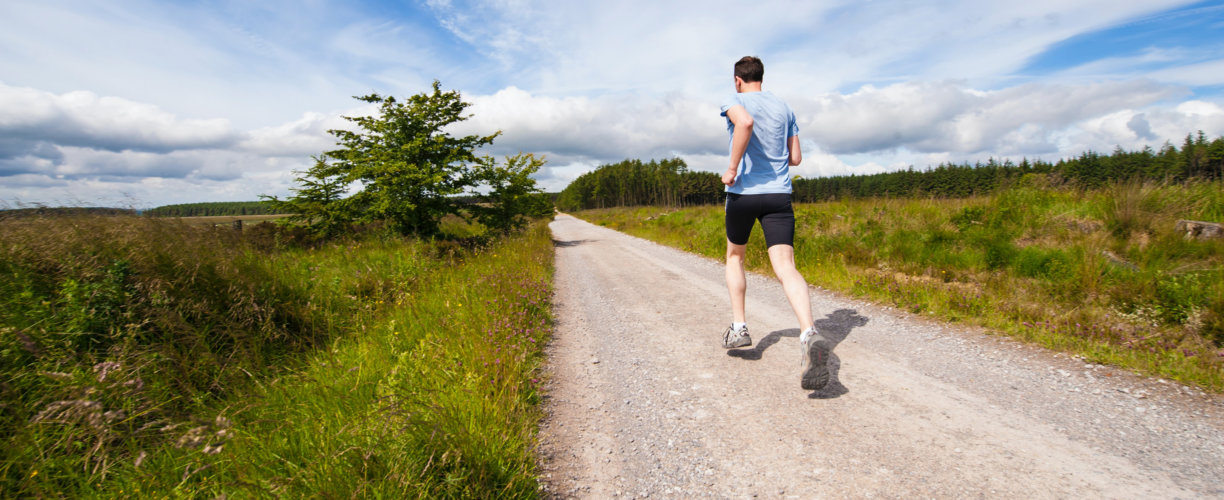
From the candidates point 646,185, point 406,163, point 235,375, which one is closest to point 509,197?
point 406,163

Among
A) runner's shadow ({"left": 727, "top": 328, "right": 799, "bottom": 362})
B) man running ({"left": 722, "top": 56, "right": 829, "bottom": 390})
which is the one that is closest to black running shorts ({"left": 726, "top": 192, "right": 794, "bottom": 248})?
man running ({"left": 722, "top": 56, "right": 829, "bottom": 390})

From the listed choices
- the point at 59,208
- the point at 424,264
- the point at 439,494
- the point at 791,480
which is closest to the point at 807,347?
the point at 791,480

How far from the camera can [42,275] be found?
356cm

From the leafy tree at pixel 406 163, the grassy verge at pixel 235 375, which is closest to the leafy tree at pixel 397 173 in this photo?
the leafy tree at pixel 406 163

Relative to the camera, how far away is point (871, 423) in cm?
246

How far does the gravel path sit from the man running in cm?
67

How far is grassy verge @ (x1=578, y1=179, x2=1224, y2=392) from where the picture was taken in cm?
349

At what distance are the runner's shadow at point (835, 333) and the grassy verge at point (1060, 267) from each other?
2.38 ft

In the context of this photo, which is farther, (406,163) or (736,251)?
(406,163)

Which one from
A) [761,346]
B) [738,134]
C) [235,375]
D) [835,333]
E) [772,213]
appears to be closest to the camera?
[738,134]

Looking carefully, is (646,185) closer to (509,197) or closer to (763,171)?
(509,197)

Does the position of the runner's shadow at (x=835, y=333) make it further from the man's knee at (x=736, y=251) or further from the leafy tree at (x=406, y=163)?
the leafy tree at (x=406, y=163)

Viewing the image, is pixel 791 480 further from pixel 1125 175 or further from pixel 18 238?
pixel 1125 175

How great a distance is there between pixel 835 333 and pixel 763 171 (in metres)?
1.94
